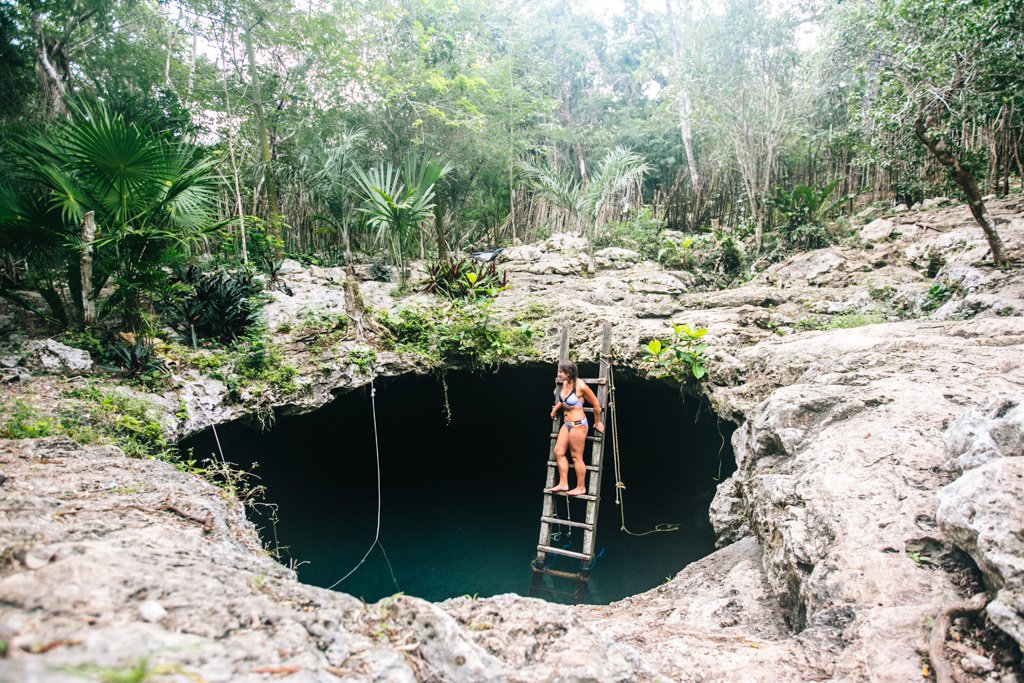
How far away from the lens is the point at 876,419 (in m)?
3.58

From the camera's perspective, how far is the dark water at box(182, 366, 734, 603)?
7.45m

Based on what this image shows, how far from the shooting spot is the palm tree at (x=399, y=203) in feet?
24.0

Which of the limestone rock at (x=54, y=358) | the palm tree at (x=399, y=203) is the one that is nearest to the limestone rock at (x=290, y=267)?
the palm tree at (x=399, y=203)

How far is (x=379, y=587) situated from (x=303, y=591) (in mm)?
6533

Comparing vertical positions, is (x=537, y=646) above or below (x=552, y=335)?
below

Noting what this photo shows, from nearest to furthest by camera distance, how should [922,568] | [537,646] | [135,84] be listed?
[537,646] → [922,568] → [135,84]

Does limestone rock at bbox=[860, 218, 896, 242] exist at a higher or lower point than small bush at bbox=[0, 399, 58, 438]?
higher

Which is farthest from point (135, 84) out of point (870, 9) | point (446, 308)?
point (870, 9)

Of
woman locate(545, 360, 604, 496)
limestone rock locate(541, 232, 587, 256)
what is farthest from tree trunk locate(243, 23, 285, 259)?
woman locate(545, 360, 604, 496)

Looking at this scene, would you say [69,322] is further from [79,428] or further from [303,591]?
[303,591]

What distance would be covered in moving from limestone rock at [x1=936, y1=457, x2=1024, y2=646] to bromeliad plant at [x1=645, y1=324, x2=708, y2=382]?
9.95ft

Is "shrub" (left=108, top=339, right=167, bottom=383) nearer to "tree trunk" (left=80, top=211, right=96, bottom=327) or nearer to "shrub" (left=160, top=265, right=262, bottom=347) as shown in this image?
"shrub" (left=160, top=265, right=262, bottom=347)

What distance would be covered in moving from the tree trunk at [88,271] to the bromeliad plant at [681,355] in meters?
6.14

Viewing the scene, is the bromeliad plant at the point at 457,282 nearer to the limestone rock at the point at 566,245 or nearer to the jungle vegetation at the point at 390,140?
the jungle vegetation at the point at 390,140
